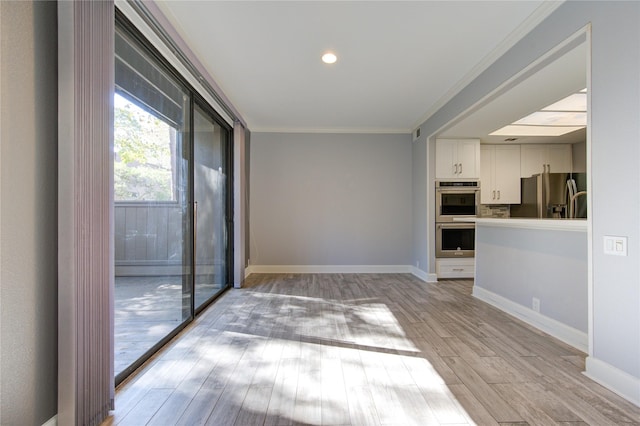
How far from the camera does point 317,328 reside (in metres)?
2.92

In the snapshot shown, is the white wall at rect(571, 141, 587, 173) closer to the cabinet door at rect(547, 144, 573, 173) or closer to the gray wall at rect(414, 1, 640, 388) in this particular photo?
the cabinet door at rect(547, 144, 573, 173)

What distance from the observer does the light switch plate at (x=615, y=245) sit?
1817 mm

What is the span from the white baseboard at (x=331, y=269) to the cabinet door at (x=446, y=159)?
70.5 inches

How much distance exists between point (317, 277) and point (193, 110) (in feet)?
10.8

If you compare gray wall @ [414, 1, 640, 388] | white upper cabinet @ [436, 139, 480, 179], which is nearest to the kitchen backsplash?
white upper cabinet @ [436, 139, 480, 179]

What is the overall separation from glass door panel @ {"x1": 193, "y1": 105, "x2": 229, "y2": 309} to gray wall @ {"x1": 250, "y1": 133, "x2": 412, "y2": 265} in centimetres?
121

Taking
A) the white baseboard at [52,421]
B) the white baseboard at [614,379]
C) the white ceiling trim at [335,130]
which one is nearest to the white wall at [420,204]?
the white ceiling trim at [335,130]

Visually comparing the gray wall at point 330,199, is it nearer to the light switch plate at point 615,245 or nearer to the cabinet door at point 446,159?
the cabinet door at point 446,159

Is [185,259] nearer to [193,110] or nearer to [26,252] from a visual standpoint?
[193,110]

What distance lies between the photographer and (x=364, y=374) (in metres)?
2.06

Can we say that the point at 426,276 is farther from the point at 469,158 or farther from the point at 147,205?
the point at 147,205

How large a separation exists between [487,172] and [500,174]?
0.81ft

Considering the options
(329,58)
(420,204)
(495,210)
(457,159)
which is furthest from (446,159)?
(329,58)

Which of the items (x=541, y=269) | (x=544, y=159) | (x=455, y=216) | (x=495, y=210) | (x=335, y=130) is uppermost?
(x=335, y=130)
